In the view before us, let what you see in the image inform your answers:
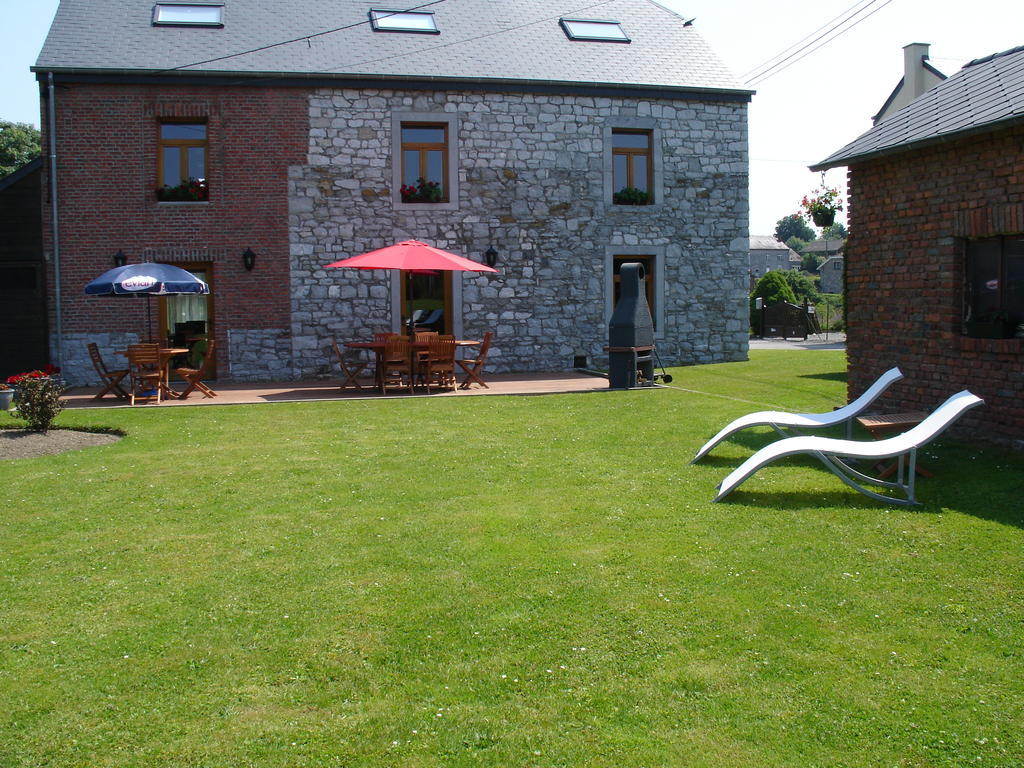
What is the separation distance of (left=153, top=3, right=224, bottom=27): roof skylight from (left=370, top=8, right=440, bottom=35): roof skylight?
288cm

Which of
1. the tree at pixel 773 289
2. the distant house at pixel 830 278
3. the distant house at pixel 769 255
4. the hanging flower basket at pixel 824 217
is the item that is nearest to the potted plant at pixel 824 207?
the hanging flower basket at pixel 824 217

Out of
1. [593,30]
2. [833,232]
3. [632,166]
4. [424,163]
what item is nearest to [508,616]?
[424,163]

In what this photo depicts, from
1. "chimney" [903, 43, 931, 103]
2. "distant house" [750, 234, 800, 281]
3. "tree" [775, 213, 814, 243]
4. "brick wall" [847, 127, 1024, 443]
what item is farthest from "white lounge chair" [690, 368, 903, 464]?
"tree" [775, 213, 814, 243]

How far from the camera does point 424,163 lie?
17.3 m

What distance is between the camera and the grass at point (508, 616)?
128 inches

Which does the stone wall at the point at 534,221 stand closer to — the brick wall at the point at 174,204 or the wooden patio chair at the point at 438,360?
the brick wall at the point at 174,204

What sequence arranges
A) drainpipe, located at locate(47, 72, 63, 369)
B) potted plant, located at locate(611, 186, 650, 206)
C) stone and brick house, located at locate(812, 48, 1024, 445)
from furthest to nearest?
potted plant, located at locate(611, 186, 650, 206)
drainpipe, located at locate(47, 72, 63, 369)
stone and brick house, located at locate(812, 48, 1024, 445)

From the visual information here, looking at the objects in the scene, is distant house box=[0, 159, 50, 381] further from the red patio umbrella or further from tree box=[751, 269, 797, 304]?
tree box=[751, 269, 797, 304]

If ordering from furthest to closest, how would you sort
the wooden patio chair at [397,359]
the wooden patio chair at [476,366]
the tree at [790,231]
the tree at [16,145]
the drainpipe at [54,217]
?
the tree at [790,231]
the tree at [16,145]
the drainpipe at [54,217]
the wooden patio chair at [476,366]
the wooden patio chair at [397,359]

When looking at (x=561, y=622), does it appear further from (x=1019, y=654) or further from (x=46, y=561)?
(x=46, y=561)

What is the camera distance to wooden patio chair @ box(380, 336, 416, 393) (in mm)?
13805

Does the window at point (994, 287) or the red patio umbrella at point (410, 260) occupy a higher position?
the red patio umbrella at point (410, 260)

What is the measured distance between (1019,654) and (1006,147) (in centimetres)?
548

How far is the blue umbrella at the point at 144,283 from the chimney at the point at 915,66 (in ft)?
54.1
